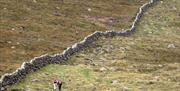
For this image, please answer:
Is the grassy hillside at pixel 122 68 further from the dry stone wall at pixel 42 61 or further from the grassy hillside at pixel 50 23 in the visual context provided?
the grassy hillside at pixel 50 23

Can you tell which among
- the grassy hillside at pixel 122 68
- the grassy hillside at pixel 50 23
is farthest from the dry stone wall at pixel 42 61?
the grassy hillside at pixel 50 23

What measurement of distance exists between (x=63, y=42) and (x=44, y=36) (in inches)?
202

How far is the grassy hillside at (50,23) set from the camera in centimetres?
7425

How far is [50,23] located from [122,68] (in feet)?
143

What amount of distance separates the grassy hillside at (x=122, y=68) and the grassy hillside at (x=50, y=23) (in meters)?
7.54

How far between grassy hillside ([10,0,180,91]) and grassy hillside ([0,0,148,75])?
7.54m

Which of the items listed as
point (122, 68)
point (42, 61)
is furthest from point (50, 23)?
point (42, 61)

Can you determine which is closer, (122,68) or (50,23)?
(122,68)

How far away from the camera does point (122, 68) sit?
57469 millimetres

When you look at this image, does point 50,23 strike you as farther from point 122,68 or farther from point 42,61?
point 42,61

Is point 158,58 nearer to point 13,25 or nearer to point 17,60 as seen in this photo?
point 17,60

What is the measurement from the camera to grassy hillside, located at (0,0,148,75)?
74250 mm

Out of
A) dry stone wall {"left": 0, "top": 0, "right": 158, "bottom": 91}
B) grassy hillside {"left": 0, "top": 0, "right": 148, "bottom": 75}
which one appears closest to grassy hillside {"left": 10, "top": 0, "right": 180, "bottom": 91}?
dry stone wall {"left": 0, "top": 0, "right": 158, "bottom": 91}

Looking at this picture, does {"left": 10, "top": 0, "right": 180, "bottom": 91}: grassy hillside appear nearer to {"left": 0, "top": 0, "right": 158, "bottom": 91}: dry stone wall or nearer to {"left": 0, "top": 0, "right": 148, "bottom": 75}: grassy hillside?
{"left": 0, "top": 0, "right": 158, "bottom": 91}: dry stone wall
